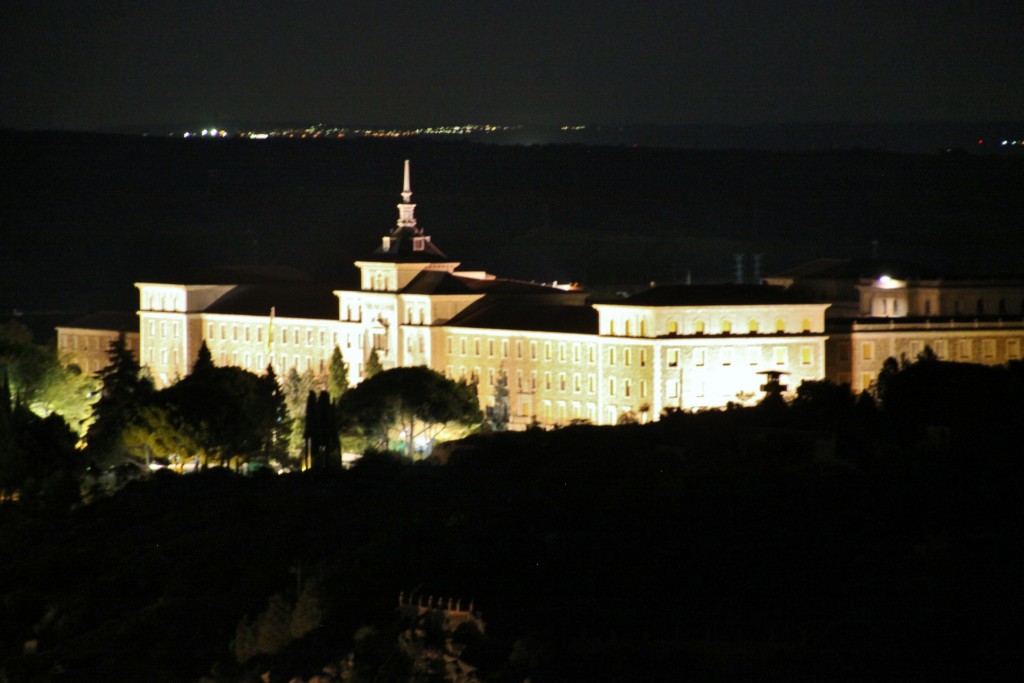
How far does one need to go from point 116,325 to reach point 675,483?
3432 inches

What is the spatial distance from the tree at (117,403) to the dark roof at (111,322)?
3215 cm

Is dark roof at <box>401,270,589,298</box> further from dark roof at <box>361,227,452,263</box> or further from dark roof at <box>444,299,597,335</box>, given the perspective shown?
dark roof at <box>361,227,452,263</box>

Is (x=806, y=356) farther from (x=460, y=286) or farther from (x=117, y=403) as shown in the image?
(x=117, y=403)

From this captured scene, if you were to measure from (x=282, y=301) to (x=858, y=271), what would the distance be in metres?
24.3

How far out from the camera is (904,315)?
111688 millimetres

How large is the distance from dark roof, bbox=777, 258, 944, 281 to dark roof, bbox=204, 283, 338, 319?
63.4ft

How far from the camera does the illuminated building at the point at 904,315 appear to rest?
105188mm

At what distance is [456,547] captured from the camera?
53844 mm

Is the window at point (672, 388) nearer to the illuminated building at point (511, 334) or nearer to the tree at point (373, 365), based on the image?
the illuminated building at point (511, 334)

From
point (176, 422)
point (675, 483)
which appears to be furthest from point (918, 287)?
point (675, 483)

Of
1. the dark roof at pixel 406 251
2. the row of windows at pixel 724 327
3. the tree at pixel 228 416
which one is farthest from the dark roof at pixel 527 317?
the tree at pixel 228 416

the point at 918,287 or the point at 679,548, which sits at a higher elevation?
the point at 918,287

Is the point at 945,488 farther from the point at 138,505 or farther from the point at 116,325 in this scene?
the point at 116,325

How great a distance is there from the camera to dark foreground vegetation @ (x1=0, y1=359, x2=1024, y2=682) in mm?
44500
